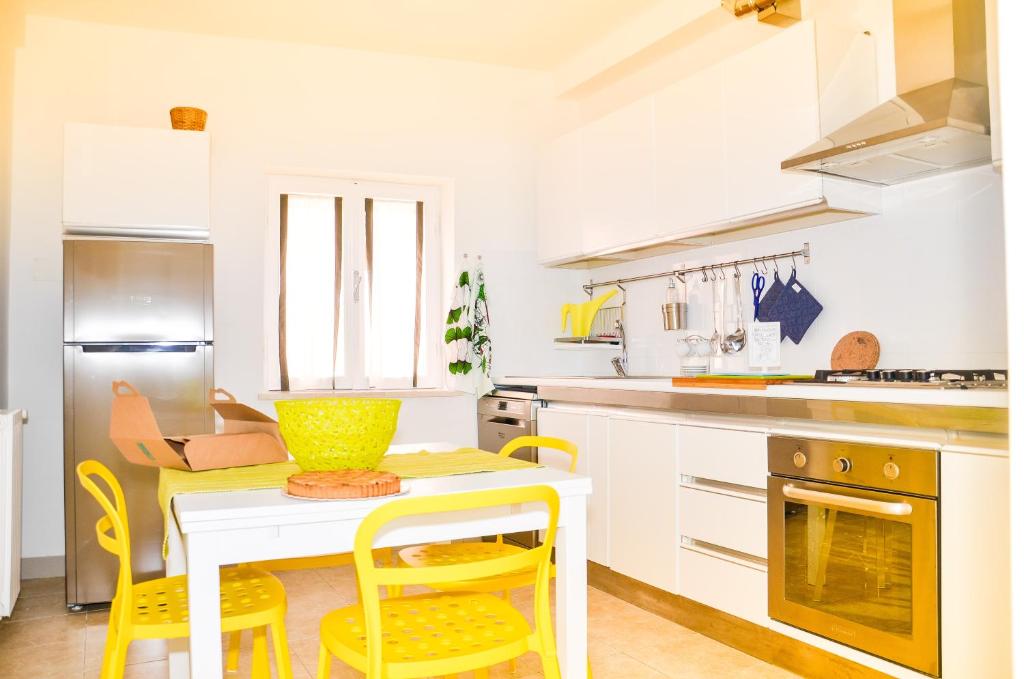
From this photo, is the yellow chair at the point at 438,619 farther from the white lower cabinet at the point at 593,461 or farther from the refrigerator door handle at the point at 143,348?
the refrigerator door handle at the point at 143,348

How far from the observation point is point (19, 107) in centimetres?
378

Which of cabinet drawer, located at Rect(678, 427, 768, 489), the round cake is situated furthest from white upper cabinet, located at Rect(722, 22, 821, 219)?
the round cake

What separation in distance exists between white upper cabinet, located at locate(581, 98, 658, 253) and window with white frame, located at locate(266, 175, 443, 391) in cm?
99

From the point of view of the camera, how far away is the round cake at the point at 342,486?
4.59 feet

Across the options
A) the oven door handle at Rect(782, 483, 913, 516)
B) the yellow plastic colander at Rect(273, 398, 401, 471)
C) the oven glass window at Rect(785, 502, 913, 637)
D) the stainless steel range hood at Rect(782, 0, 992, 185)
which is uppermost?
the stainless steel range hood at Rect(782, 0, 992, 185)

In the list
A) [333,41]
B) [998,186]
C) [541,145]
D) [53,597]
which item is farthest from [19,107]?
[998,186]

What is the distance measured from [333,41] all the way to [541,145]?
1263 millimetres

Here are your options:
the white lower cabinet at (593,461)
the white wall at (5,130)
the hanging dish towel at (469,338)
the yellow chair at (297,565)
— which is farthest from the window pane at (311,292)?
the yellow chair at (297,565)

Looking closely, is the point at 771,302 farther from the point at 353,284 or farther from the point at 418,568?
the point at 418,568

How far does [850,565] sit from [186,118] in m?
3.32

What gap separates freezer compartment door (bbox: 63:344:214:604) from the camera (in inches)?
132

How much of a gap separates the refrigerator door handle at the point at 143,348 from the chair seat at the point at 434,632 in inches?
84.8

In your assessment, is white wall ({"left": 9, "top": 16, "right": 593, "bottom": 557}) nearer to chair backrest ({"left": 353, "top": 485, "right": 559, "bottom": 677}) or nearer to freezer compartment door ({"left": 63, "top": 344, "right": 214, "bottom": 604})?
freezer compartment door ({"left": 63, "top": 344, "right": 214, "bottom": 604})

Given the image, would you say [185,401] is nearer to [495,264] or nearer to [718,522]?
[495,264]
